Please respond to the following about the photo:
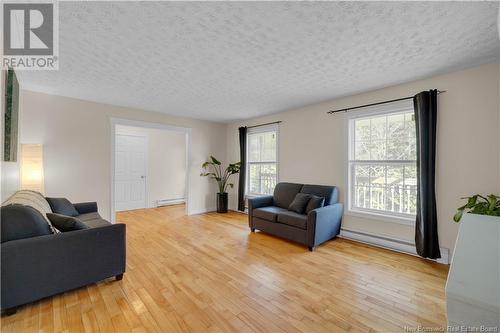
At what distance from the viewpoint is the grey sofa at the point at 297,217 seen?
315cm

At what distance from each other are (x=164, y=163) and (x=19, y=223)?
4.94 metres

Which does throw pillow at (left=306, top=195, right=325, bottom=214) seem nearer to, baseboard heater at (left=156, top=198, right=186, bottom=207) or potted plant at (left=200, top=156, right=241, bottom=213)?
potted plant at (left=200, top=156, right=241, bottom=213)

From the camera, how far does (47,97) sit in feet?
11.9

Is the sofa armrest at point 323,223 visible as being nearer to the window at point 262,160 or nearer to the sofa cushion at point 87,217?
the window at point 262,160

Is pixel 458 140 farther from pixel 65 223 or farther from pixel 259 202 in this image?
pixel 65 223

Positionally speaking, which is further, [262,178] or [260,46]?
[262,178]

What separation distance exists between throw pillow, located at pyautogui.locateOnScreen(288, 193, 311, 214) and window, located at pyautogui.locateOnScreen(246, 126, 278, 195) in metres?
1.21

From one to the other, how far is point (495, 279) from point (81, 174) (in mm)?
5149

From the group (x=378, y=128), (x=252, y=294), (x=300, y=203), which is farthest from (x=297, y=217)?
(x=378, y=128)

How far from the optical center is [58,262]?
75.5 inches

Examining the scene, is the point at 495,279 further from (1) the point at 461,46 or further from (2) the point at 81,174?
(2) the point at 81,174

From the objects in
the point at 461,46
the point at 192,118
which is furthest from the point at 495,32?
the point at 192,118

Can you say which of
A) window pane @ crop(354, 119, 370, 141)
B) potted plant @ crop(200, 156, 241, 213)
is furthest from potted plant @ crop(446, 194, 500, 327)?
potted plant @ crop(200, 156, 241, 213)

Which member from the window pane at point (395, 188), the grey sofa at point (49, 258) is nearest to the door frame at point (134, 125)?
the grey sofa at point (49, 258)
